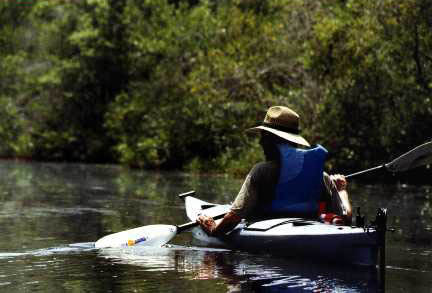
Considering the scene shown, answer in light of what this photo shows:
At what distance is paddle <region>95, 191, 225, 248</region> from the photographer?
1027cm

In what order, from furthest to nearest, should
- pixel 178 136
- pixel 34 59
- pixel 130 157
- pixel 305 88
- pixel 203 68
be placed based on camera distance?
1. pixel 34 59
2. pixel 130 157
3. pixel 178 136
4. pixel 203 68
5. pixel 305 88

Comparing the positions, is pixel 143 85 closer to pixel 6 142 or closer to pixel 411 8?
pixel 6 142

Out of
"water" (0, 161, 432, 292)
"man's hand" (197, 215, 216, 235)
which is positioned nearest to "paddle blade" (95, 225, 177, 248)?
"water" (0, 161, 432, 292)

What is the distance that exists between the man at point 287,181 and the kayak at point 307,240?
0.56ft

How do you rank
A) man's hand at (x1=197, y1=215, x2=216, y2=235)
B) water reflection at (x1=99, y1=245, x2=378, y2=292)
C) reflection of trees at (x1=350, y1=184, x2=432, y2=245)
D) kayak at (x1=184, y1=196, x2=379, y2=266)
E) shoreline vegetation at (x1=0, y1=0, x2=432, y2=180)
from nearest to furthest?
water reflection at (x1=99, y1=245, x2=378, y2=292) → kayak at (x1=184, y1=196, x2=379, y2=266) → man's hand at (x1=197, y1=215, x2=216, y2=235) → reflection of trees at (x1=350, y1=184, x2=432, y2=245) → shoreline vegetation at (x1=0, y1=0, x2=432, y2=180)

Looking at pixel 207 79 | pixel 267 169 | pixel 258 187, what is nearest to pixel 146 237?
pixel 258 187

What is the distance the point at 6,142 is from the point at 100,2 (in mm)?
6823

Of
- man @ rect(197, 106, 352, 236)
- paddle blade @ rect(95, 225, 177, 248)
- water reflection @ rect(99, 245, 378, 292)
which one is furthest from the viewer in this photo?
paddle blade @ rect(95, 225, 177, 248)

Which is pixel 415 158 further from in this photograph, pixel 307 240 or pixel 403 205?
pixel 403 205

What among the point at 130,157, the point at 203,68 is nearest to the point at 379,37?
the point at 203,68

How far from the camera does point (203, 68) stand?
92.3ft

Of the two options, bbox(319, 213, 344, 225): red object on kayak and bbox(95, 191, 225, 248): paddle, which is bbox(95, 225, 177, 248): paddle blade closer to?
bbox(95, 191, 225, 248): paddle

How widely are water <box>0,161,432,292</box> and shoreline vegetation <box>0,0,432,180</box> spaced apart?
227 inches

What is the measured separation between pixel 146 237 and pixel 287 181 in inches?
77.6
